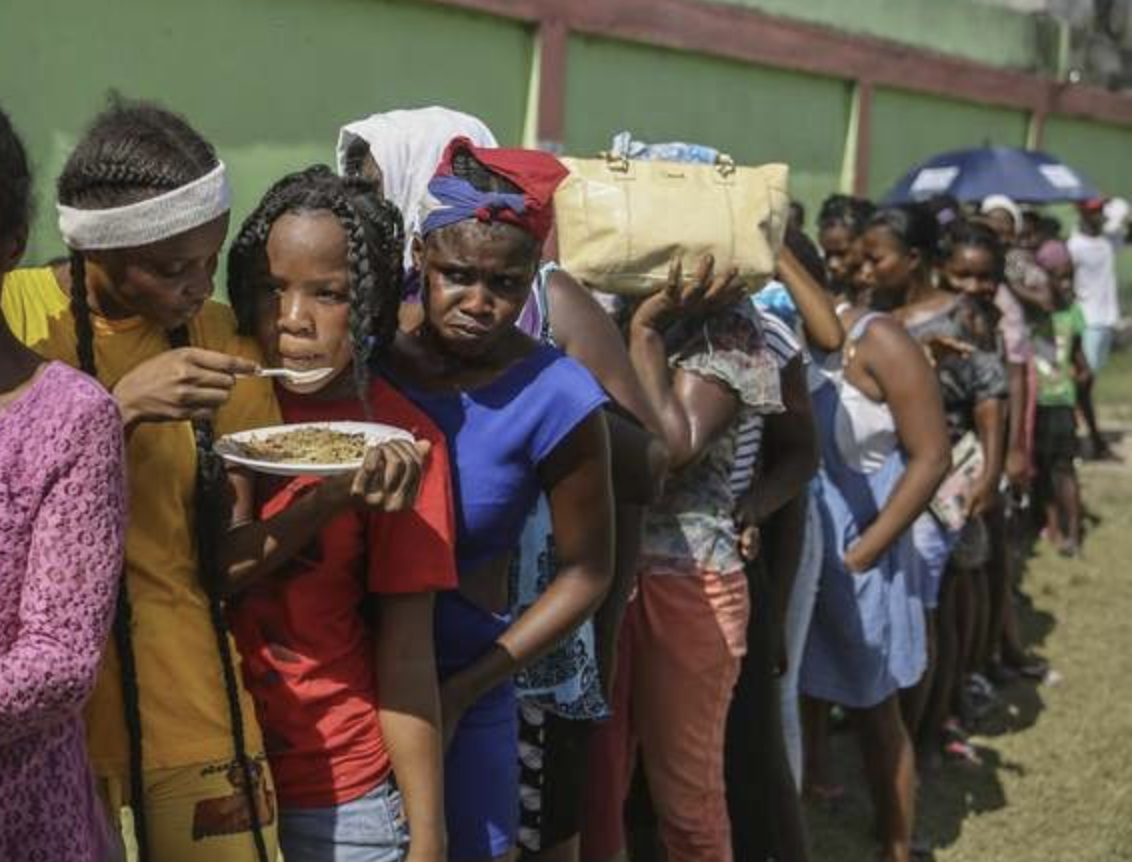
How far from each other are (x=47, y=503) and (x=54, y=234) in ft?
13.7

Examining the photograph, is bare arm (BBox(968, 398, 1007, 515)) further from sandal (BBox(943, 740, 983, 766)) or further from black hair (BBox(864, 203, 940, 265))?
sandal (BBox(943, 740, 983, 766))

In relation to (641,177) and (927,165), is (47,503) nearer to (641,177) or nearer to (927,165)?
(641,177)

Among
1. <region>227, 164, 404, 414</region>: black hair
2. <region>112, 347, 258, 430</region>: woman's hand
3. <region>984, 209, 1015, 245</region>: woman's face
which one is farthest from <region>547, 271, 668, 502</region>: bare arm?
<region>984, 209, 1015, 245</region>: woman's face

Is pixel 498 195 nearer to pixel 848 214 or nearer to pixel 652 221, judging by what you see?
pixel 652 221

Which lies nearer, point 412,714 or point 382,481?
point 382,481

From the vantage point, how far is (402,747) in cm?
217

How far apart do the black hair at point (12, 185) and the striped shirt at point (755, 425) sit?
203 cm

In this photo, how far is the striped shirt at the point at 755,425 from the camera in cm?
355

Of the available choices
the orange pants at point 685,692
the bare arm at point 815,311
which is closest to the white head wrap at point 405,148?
the orange pants at point 685,692

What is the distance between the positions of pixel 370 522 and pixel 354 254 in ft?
1.19

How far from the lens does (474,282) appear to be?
2.37 m

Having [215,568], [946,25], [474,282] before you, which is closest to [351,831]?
[215,568]

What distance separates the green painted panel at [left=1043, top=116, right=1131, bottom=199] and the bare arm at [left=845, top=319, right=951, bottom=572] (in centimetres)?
1031

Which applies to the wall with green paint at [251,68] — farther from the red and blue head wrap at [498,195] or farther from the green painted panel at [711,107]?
the red and blue head wrap at [498,195]
